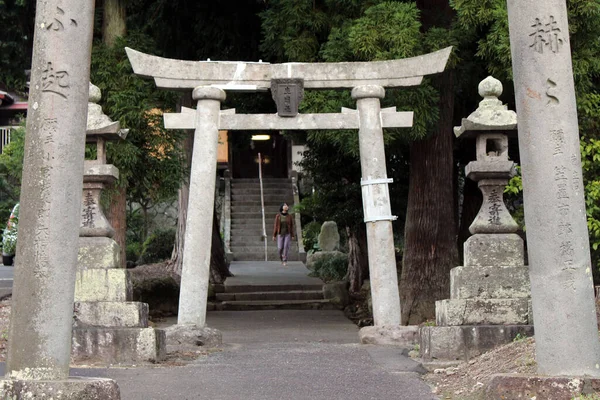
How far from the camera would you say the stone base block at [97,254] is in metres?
9.74

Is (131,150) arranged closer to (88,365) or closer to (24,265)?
(88,365)

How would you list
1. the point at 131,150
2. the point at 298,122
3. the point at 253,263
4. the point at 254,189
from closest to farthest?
the point at 298,122
the point at 131,150
the point at 253,263
the point at 254,189

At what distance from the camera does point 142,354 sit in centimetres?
913

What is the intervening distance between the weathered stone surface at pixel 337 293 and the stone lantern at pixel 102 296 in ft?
30.8

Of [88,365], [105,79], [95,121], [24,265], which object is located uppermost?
[105,79]

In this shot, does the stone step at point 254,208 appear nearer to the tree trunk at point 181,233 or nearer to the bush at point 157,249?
the bush at point 157,249

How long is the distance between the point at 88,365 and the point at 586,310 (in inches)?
200

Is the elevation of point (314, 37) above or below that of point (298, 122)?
above

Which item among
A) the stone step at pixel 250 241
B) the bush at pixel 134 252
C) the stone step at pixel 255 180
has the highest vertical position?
the stone step at pixel 255 180

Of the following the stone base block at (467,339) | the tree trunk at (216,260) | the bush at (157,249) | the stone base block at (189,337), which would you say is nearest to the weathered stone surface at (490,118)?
the stone base block at (467,339)

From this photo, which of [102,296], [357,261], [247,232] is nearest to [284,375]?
[102,296]

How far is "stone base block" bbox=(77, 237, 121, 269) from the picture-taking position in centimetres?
974

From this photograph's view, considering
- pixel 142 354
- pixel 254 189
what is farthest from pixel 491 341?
pixel 254 189

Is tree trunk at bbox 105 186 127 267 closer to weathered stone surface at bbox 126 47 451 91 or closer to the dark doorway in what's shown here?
weathered stone surface at bbox 126 47 451 91
